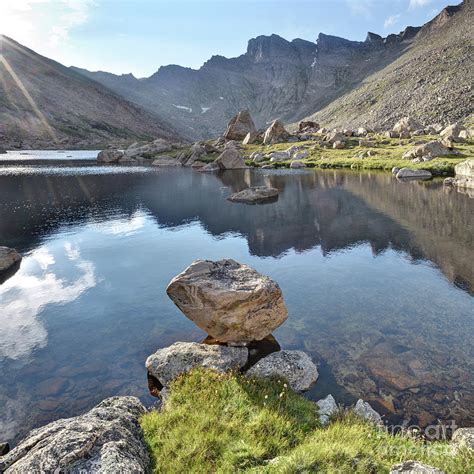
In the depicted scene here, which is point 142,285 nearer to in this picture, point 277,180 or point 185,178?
point 277,180

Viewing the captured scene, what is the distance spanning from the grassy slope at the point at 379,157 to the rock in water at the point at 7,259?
7666 cm

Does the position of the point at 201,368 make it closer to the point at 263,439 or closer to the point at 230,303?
the point at 230,303

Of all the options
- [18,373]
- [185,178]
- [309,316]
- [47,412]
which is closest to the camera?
[47,412]

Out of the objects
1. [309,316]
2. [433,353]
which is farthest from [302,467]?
[309,316]

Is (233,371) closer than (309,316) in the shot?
Yes

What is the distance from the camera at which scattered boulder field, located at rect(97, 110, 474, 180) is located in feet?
280

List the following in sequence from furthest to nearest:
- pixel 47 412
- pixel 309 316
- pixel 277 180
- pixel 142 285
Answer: pixel 277 180
pixel 142 285
pixel 309 316
pixel 47 412

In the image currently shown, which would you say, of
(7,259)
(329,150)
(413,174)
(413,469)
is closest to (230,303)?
(413,469)

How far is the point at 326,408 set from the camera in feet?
39.9

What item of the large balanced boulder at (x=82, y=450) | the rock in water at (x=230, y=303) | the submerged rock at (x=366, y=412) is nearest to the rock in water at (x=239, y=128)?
the rock in water at (x=230, y=303)

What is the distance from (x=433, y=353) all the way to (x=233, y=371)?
30.2 feet

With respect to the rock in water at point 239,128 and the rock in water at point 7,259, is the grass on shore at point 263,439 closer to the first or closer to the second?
the rock in water at point 7,259

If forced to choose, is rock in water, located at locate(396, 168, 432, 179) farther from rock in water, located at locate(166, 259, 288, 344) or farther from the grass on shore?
the grass on shore

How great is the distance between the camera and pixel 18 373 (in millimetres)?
15656
